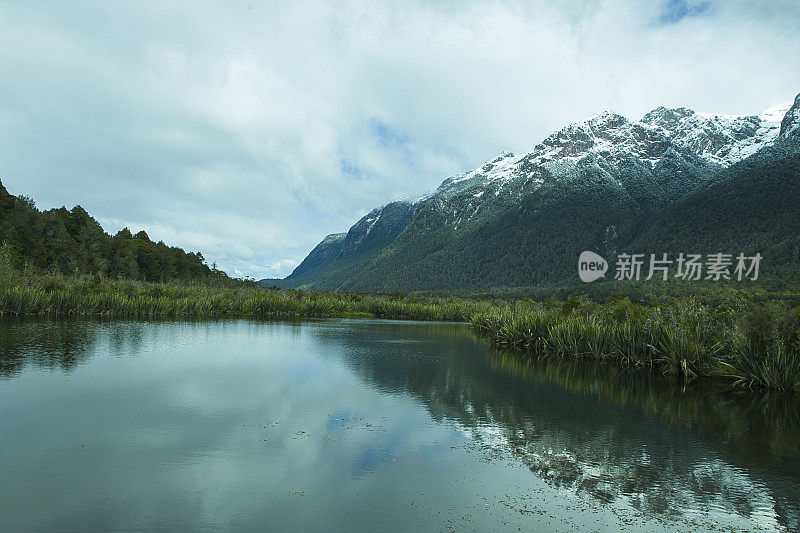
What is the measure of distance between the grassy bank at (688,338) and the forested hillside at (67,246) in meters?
42.2

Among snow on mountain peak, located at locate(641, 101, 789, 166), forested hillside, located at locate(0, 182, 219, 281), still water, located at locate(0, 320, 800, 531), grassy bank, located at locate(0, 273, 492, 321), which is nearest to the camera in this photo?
still water, located at locate(0, 320, 800, 531)

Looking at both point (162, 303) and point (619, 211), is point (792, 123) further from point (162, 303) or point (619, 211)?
point (162, 303)

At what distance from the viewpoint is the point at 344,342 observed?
2477 cm

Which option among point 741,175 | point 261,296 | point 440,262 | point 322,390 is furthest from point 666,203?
point 322,390

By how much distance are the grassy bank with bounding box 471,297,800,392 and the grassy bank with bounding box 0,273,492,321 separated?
87.4 ft

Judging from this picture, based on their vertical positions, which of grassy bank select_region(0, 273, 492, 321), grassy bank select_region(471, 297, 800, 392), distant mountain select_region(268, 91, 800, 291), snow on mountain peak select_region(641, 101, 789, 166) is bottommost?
grassy bank select_region(0, 273, 492, 321)

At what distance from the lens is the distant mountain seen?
102m

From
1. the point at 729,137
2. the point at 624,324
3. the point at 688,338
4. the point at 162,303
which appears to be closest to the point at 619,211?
the point at 729,137

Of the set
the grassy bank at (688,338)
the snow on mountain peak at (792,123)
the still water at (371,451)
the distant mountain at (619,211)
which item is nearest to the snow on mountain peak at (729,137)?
the distant mountain at (619,211)

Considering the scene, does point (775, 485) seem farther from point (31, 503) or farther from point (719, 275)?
point (719, 275)

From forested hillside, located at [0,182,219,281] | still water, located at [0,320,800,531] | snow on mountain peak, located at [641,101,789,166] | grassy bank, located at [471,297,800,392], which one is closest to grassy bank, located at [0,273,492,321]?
forested hillside, located at [0,182,219,281]

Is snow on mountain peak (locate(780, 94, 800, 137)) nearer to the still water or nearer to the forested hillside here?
the still water

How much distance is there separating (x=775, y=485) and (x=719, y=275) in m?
85.3

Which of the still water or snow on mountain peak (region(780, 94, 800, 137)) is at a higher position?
snow on mountain peak (region(780, 94, 800, 137))
